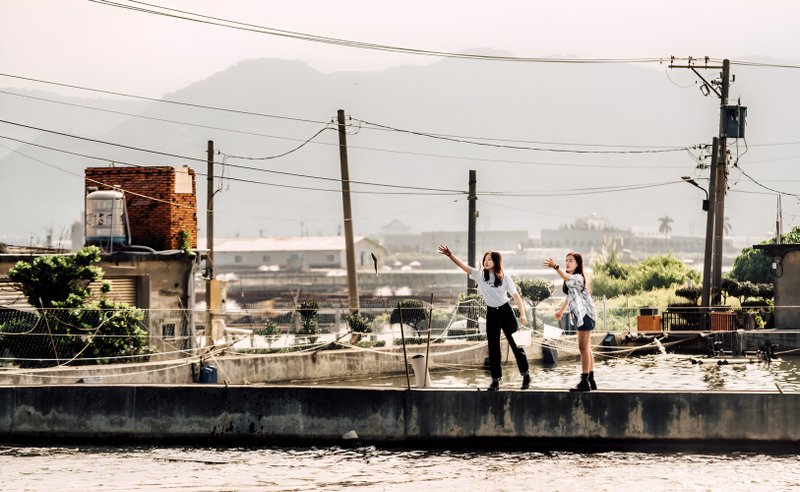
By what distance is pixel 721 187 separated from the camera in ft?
154

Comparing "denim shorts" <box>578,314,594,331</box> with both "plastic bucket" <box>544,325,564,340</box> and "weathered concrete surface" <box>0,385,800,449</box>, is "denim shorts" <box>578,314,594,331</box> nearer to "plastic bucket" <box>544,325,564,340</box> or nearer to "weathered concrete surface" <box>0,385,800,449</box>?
"weathered concrete surface" <box>0,385,800,449</box>

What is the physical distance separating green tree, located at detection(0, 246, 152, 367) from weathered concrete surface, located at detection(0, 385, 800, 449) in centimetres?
679

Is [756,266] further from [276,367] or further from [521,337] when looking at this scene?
[521,337]

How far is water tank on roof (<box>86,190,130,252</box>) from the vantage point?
35.8m

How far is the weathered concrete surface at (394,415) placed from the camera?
17469 mm

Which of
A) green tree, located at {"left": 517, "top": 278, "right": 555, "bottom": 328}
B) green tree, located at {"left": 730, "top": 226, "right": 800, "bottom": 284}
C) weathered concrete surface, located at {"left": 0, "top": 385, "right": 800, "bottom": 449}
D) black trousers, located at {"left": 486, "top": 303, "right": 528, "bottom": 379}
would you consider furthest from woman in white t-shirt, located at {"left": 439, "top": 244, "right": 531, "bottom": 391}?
green tree, located at {"left": 730, "top": 226, "right": 800, "bottom": 284}

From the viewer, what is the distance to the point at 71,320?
28734mm

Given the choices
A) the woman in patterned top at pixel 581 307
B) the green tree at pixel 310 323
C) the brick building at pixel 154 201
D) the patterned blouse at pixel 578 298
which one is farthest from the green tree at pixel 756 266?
the patterned blouse at pixel 578 298

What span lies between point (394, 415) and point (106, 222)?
20.0 metres

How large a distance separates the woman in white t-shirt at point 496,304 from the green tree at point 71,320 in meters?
11.2

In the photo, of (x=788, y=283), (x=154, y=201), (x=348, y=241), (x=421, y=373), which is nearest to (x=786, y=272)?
(x=788, y=283)

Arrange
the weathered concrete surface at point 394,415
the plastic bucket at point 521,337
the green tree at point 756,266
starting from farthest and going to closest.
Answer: the green tree at point 756,266 → the plastic bucket at point 521,337 → the weathered concrete surface at point 394,415

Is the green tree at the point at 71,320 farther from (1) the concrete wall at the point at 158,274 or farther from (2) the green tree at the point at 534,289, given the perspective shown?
(2) the green tree at the point at 534,289

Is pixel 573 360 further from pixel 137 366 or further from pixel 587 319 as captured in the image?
pixel 587 319
